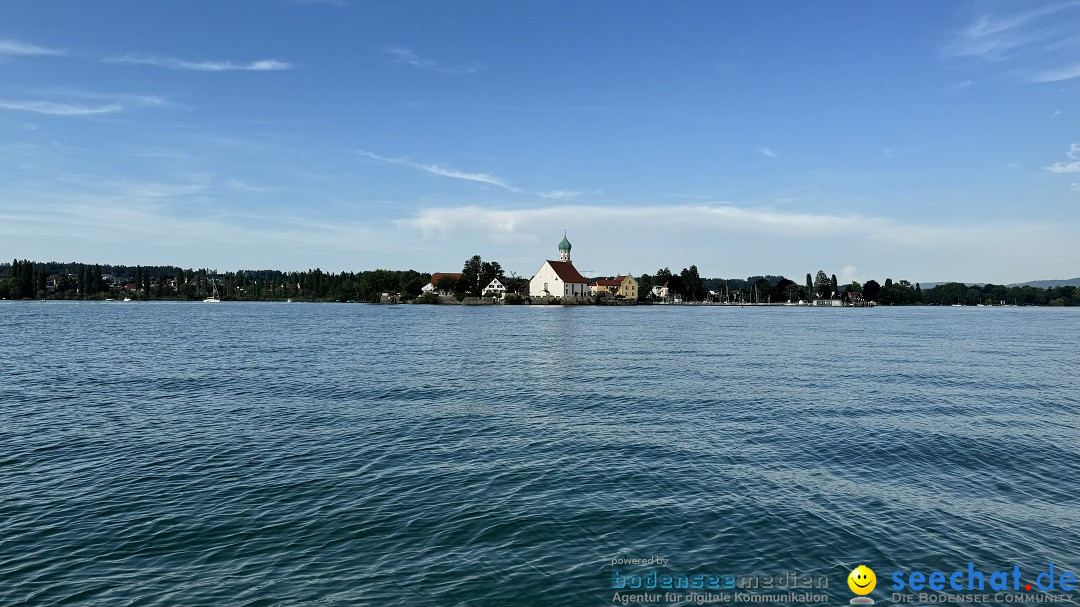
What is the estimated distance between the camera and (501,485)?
15531mm

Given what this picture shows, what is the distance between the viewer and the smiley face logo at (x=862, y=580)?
10453 mm

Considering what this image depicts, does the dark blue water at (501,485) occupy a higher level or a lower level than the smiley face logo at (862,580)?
higher

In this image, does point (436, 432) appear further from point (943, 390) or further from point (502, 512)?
point (943, 390)

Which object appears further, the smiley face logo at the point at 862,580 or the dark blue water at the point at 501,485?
the dark blue water at the point at 501,485

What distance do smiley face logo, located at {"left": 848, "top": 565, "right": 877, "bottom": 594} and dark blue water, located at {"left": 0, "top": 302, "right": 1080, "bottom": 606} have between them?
0.54 feet

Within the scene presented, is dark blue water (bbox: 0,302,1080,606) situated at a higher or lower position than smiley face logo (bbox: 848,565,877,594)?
higher

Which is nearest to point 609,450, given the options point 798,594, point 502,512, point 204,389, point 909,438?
point 502,512

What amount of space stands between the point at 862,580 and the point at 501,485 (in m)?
8.14

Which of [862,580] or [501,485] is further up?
[501,485]

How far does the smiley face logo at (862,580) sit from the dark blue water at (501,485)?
0.17 m

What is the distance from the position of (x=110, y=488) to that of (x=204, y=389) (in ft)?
56.4

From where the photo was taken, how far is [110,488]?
1510 centimetres

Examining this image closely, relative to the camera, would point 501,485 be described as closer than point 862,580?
No

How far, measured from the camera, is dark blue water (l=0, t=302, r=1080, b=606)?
35.7 ft
